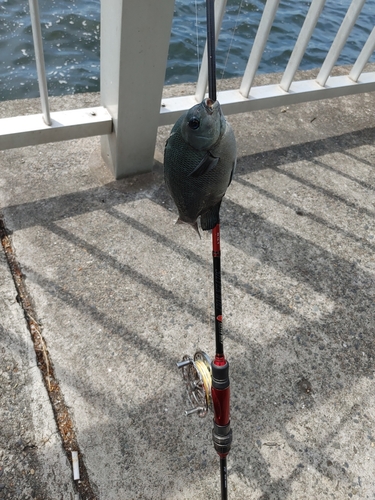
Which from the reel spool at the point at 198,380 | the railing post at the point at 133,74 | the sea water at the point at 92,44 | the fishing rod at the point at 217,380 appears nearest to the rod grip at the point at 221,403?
the fishing rod at the point at 217,380

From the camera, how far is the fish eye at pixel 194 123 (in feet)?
3.25

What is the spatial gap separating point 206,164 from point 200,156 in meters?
0.03

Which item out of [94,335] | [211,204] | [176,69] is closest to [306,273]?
[94,335]

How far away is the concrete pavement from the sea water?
172 centimetres

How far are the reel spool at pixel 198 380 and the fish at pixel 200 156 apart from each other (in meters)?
0.70

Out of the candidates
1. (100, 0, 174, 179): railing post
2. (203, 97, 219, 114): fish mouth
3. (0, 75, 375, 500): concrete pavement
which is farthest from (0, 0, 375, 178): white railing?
(203, 97, 219, 114): fish mouth

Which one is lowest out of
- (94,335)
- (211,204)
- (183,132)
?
(94,335)

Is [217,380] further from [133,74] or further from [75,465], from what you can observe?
[133,74]

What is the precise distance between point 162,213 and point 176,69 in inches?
121

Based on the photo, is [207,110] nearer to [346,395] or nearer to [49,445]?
[49,445]

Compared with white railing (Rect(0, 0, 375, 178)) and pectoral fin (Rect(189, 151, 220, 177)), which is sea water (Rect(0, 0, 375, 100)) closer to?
white railing (Rect(0, 0, 375, 178))

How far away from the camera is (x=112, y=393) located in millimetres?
1758

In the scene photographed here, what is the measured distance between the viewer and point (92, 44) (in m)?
4.98

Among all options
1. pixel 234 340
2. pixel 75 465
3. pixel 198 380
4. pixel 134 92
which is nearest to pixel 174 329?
pixel 234 340
